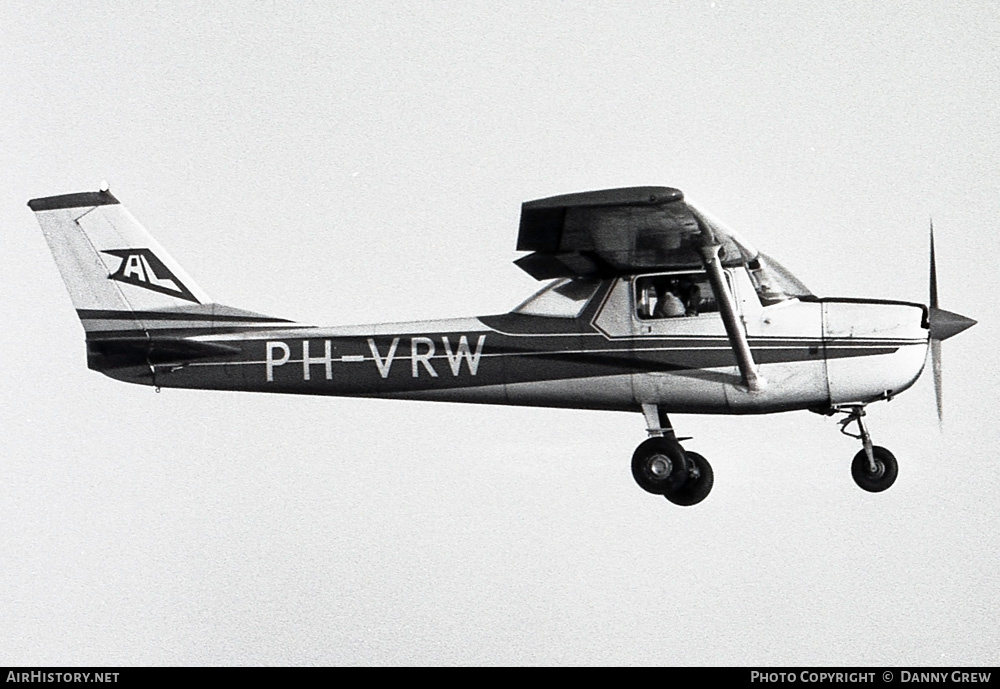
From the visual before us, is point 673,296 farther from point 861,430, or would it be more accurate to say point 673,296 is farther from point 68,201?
point 68,201

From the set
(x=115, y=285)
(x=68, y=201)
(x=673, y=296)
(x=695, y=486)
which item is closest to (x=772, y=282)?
(x=673, y=296)

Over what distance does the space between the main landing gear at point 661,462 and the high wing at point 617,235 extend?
1364 millimetres

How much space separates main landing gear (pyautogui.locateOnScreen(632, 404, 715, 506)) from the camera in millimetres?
13781

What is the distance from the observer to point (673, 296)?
1366 centimetres

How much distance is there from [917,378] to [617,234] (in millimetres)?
2985

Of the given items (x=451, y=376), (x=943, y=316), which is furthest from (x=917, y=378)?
(x=451, y=376)

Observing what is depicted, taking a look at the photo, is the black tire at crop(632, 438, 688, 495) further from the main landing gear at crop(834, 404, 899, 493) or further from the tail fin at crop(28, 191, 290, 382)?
the tail fin at crop(28, 191, 290, 382)

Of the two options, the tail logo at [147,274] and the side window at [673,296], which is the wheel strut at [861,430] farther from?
the tail logo at [147,274]

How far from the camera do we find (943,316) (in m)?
13.7

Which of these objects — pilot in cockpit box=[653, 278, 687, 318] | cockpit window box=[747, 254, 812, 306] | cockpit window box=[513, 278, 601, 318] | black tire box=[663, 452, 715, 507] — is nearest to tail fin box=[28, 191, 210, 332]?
cockpit window box=[513, 278, 601, 318]

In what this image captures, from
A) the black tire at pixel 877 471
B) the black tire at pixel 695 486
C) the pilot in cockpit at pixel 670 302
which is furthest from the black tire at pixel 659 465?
the black tire at pixel 877 471

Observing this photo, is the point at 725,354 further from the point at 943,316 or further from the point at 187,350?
the point at 187,350

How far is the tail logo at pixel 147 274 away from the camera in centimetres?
1470

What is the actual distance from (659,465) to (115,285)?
5.35 meters
